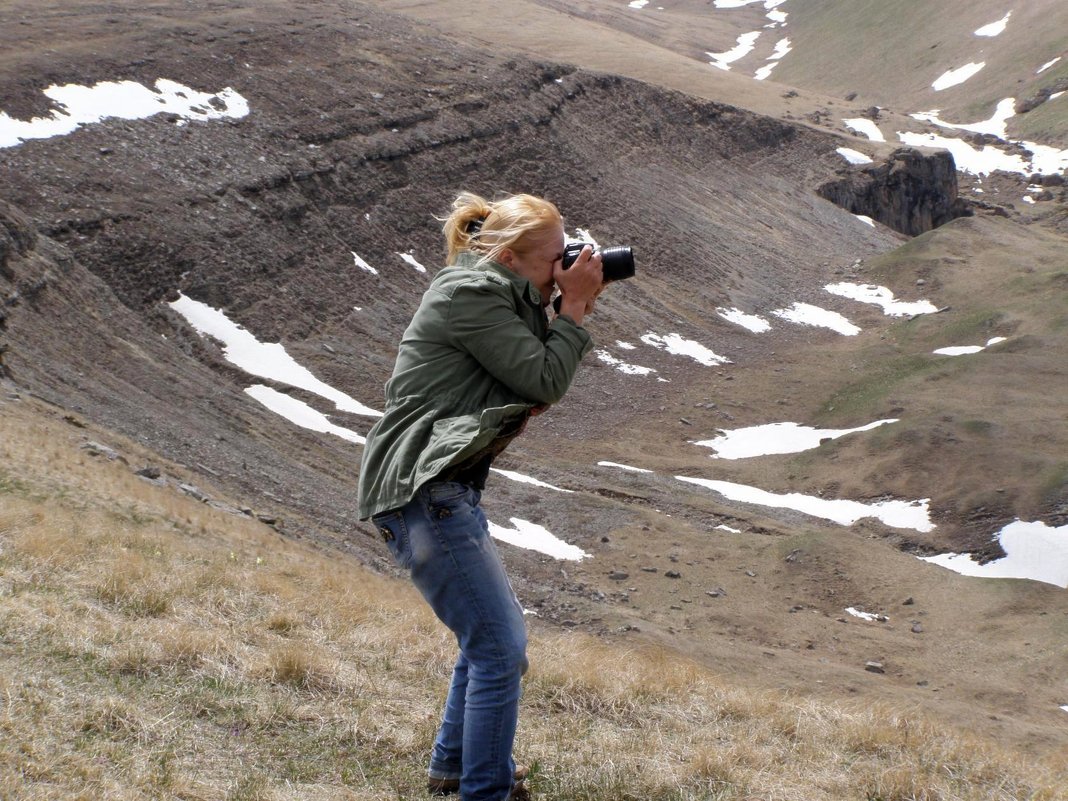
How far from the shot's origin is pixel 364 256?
45000mm

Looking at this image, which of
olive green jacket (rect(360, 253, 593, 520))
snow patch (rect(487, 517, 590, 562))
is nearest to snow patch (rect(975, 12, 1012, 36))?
snow patch (rect(487, 517, 590, 562))

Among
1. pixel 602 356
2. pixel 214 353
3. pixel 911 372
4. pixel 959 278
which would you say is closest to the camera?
pixel 214 353

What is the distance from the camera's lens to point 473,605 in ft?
16.0

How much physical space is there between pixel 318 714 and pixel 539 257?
289cm

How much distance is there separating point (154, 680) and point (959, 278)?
56.7m

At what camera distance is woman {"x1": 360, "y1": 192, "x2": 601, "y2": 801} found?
4.78m

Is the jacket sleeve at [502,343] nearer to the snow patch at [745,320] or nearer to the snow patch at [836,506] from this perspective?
the snow patch at [836,506]

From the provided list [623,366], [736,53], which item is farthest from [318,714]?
[736,53]

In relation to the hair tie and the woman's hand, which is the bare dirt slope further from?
the hair tie

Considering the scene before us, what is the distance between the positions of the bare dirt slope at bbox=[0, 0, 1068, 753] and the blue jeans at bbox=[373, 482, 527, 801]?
13241 millimetres

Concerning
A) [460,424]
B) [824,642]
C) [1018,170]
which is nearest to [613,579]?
[824,642]

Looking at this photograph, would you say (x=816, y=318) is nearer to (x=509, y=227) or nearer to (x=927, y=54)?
(x=509, y=227)

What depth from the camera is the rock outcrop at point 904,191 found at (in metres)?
71.4

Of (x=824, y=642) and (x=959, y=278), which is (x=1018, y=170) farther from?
(x=824, y=642)
